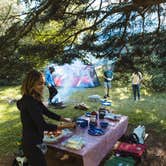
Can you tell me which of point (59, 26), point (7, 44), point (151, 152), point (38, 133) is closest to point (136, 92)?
point (151, 152)

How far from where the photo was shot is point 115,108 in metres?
7.36

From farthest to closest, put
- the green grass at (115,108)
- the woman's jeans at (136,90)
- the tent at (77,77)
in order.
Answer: the tent at (77,77), the woman's jeans at (136,90), the green grass at (115,108)

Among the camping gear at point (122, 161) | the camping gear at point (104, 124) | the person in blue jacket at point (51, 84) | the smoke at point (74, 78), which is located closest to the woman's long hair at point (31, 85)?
the camping gear at point (122, 161)

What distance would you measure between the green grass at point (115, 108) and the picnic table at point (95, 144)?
4.61ft

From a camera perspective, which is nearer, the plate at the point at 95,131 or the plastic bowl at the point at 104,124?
the plate at the point at 95,131

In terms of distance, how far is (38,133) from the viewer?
2523 mm

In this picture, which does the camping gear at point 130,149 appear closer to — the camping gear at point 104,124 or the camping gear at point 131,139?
the camping gear at point 131,139

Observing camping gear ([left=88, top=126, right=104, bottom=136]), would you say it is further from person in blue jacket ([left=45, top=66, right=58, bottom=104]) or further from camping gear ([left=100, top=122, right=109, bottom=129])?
person in blue jacket ([left=45, top=66, right=58, bottom=104])

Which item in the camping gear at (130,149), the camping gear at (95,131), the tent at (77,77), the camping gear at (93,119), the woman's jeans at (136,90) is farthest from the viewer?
the tent at (77,77)

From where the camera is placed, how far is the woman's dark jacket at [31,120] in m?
2.42

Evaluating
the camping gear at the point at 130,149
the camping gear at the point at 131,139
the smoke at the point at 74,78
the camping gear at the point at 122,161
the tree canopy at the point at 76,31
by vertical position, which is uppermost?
the tree canopy at the point at 76,31

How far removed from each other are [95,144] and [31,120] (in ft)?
3.71

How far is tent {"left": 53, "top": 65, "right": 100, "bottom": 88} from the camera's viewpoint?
11109mm

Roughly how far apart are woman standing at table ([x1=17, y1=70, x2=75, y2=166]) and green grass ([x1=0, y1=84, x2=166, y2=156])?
207 cm
